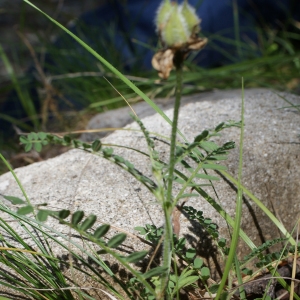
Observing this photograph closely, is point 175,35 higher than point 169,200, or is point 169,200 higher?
point 175,35

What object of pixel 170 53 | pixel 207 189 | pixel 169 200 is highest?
pixel 170 53

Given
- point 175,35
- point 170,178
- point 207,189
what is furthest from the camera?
point 207,189

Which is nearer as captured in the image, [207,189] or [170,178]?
[170,178]

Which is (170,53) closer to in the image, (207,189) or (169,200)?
(169,200)

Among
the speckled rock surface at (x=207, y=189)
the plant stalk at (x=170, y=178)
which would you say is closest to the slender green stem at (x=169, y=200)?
the plant stalk at (x=170, y=178)

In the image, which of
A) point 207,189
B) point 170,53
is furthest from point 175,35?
point 207,189

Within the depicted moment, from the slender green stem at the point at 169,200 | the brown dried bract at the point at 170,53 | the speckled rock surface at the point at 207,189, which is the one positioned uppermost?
the brown dried bract at the point at 170,53

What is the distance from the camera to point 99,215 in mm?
1236

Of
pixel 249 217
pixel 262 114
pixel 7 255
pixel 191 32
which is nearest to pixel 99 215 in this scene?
pixel 7 255

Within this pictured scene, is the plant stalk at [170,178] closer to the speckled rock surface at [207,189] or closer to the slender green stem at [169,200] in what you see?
the slender green stem at [169,200]

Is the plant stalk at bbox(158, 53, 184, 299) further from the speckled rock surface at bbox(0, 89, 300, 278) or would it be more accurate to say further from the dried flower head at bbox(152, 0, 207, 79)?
the speckled rock surface at bbox(0, 89, 300, 278)

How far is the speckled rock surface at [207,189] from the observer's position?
1264 millimetres

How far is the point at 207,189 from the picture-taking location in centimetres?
133

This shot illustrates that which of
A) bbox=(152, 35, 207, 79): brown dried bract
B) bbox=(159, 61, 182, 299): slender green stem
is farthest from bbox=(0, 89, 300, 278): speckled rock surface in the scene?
bbox=(152, 35, 207, 79): brown dried bract
